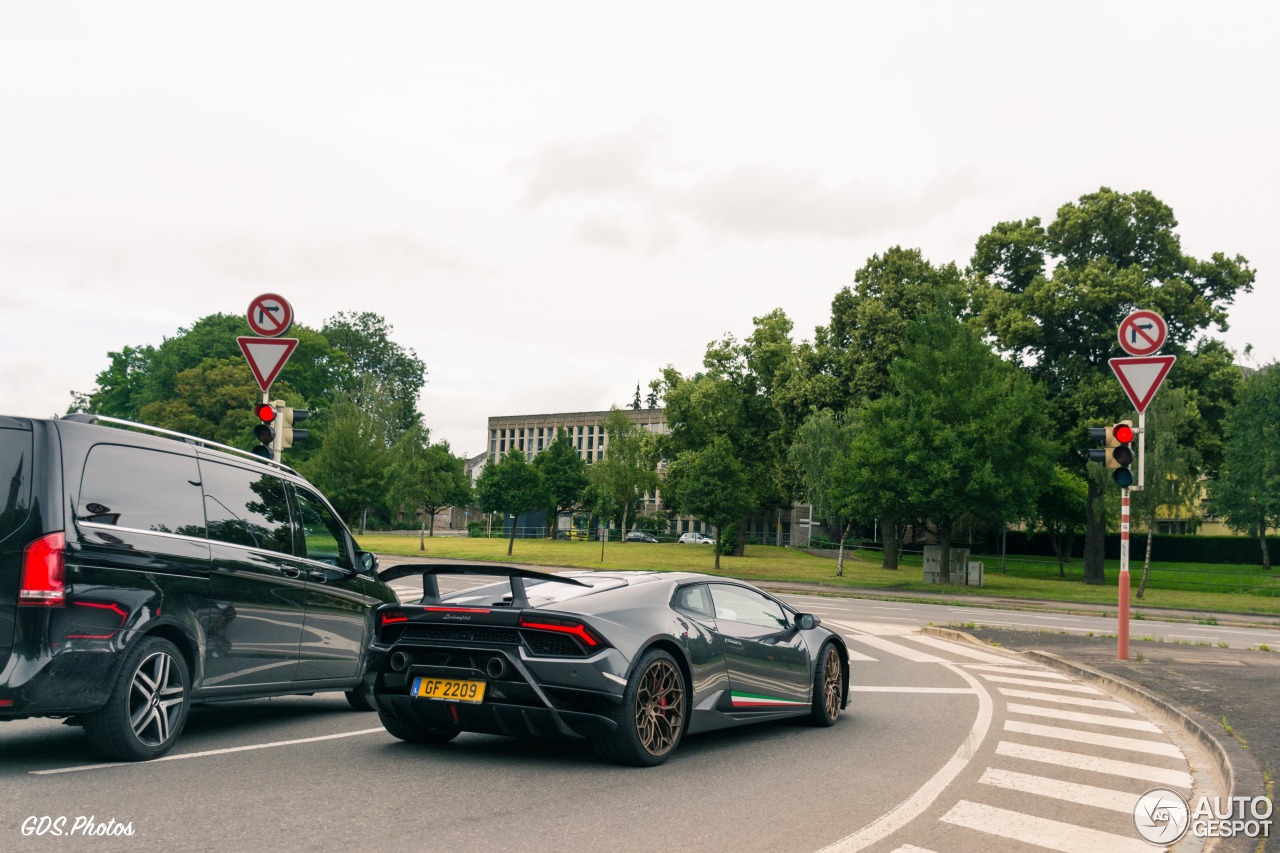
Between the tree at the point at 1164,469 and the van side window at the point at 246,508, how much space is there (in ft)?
110

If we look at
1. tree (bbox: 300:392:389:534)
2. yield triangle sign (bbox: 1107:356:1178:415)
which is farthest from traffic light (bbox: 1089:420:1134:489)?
tree (bbox: 300:392:389:534)

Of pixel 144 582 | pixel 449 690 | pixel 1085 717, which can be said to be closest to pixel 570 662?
pixel 449 690

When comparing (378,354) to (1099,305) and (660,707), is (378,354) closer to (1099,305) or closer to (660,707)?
(1099,305)

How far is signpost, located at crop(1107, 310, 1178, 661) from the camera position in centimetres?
1531

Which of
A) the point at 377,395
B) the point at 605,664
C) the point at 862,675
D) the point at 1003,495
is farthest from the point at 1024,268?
the point at 377,395

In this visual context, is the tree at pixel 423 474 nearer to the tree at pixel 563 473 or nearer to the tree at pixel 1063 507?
the tree at pixel 563 473

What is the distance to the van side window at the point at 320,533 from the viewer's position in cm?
912

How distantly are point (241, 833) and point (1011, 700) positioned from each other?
27.8ft

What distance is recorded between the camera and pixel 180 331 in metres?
86.8

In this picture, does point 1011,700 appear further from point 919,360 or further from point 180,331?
point 180,331

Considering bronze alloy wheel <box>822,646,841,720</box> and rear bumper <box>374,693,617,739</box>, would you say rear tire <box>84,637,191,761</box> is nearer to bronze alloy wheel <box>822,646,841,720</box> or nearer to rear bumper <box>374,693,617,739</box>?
rear bumper <box>374,693,617,739</box>

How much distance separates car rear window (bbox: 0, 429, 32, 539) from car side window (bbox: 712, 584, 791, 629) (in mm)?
4519

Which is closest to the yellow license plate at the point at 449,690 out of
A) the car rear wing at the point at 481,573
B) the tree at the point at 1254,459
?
the car rear wing at the point at 481,573

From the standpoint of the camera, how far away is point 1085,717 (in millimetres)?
10508
